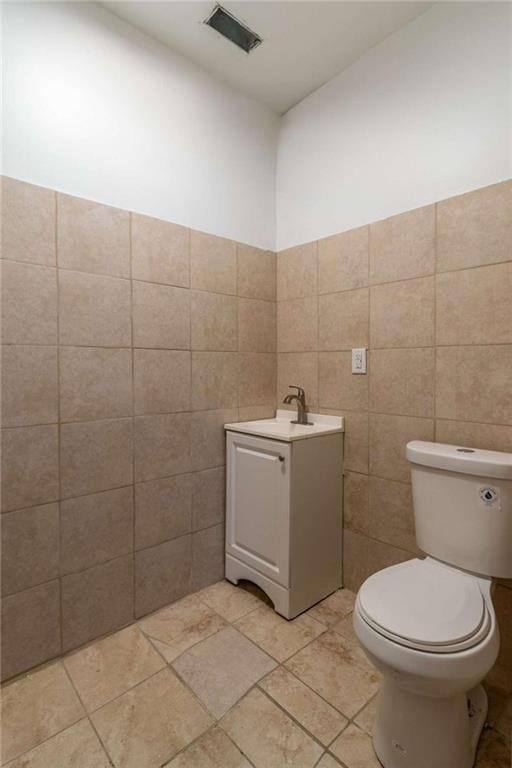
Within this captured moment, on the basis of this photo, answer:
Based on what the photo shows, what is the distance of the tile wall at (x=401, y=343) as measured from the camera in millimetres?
1370

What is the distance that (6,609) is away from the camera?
1324mm

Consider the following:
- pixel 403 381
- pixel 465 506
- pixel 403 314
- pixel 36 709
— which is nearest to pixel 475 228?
pixel 403 314

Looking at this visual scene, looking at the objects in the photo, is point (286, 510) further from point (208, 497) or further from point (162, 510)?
point (162, 510)

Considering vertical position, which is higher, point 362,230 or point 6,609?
point 362,230

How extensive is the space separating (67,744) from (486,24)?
2779 millimetres

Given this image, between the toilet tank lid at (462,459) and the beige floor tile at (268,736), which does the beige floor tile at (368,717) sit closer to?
the beige floor tile at (268,736)

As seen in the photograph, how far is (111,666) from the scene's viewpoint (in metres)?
1.40

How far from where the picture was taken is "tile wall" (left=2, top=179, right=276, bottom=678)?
1346 millimetres

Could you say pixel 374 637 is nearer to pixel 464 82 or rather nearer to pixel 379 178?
pixel 379 178

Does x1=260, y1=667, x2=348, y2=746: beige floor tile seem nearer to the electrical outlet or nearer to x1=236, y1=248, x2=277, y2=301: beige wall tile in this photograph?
the electrical outlet

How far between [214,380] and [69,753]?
1.39 m

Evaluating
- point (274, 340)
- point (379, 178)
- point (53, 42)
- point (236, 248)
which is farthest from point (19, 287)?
A: point (379, 178)

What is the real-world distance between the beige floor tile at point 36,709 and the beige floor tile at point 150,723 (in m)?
0.11

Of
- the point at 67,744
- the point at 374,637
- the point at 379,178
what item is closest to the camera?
the point at 374,637
